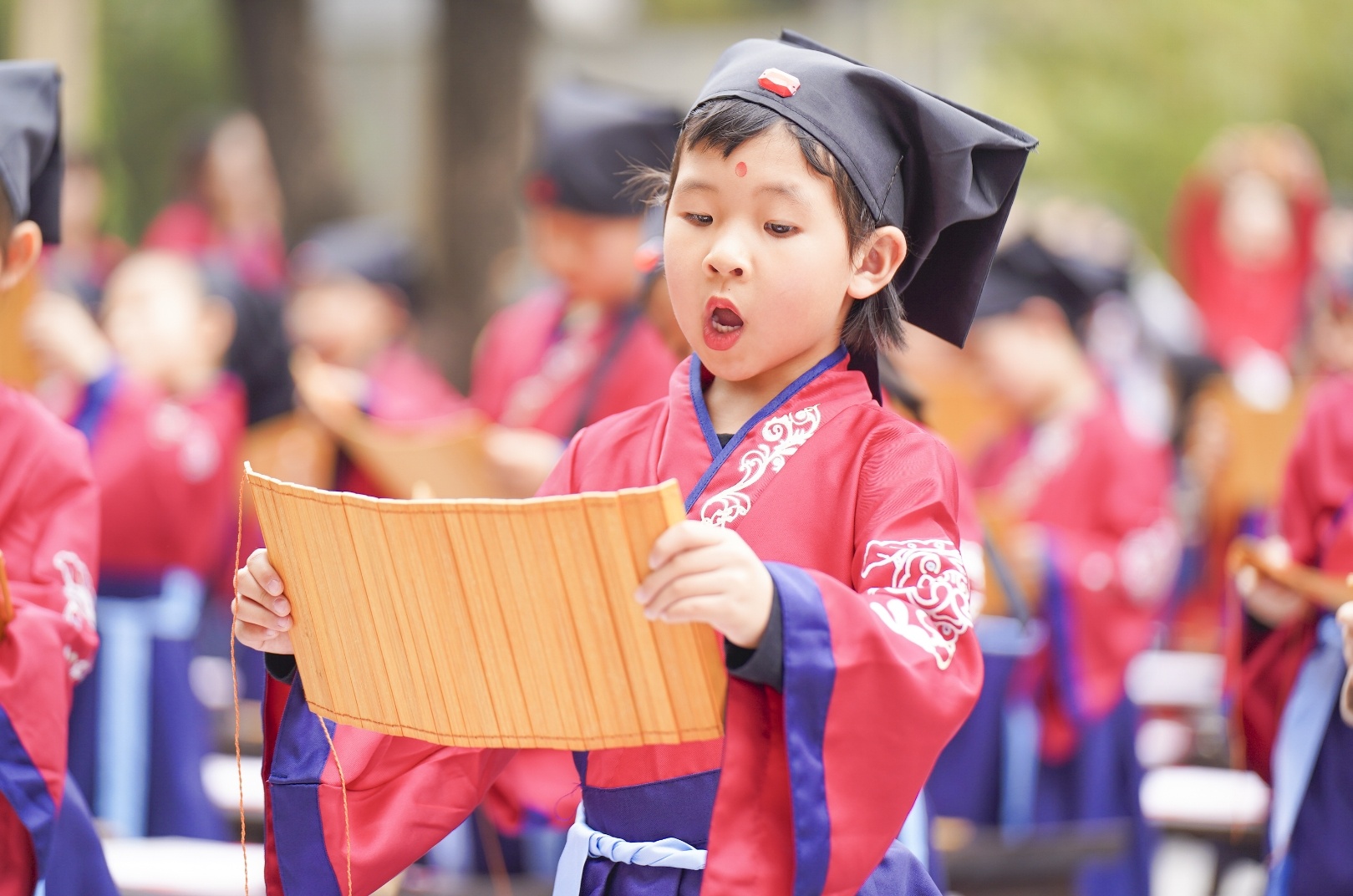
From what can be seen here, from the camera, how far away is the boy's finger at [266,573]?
72.0 inches

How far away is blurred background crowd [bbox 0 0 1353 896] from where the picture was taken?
4477 mm

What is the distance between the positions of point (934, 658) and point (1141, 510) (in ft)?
12.5

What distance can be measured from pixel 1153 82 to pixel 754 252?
701 inches

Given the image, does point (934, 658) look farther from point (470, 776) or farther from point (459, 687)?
point (470, 776)

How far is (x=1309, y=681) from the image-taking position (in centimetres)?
303

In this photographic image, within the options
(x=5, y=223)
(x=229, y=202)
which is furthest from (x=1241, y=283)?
(x=5, y=223)

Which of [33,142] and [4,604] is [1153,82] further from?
[4,604]

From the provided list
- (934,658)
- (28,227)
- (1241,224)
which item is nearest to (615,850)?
(934,658)

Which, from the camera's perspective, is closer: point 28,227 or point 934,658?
point 934,658

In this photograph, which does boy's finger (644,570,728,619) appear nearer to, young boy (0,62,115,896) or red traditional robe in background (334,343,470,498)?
young boy (0,62,115,896)

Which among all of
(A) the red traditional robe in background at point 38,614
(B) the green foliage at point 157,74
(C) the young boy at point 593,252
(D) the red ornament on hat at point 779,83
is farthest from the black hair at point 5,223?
(B) the green foliage at point 157,74

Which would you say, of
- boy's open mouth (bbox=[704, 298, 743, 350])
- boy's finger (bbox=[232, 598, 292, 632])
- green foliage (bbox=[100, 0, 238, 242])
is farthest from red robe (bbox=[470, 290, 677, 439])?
green foliage (bbox=[100, 0, 238, 242])

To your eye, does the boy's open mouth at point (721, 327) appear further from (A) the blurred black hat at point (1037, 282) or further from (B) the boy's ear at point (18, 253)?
(A) the blurred black hat at point (1037, 282)

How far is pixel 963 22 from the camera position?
62.3 feet
